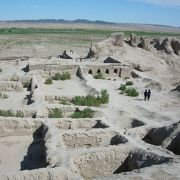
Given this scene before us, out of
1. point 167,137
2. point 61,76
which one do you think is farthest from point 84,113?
point 61,76

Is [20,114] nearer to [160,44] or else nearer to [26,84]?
[26,84]

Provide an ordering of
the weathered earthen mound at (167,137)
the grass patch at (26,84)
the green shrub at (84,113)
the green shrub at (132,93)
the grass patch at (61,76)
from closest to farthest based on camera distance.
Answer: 1. the weathered earthen mound at (167,137)
2. the green shrub at (84,113)
3. the green shrub at (132,93)
4. the grass patch at (26,84)
5. the grass patch at (61,76)

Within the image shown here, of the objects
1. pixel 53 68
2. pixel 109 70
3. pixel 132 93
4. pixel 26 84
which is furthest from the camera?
pixel 109 70

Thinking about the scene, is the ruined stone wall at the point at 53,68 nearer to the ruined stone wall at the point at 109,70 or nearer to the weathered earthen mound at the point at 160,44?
the ruined stone wall at the point at 109,70

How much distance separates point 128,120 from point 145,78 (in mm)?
11713

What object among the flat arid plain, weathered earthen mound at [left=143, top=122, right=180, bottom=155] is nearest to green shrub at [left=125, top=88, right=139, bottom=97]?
the flat arid plain

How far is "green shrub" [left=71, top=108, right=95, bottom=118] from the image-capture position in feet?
51.2

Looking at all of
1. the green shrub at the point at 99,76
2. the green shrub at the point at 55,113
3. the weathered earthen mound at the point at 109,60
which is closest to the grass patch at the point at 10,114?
the green shrub at the point at 55,113

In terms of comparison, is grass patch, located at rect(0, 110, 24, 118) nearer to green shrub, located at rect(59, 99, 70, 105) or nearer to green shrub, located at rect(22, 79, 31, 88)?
green shrub, located at rect(59, 99, 70, 105)

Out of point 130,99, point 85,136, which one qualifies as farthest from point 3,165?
point 130,99

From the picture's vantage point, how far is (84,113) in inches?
625

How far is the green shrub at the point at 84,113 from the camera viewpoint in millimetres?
15609

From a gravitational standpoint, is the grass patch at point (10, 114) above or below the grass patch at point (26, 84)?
above

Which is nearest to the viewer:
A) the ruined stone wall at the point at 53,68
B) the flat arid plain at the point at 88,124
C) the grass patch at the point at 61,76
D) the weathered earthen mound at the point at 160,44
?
the flat arid plain at the point at 88,124
